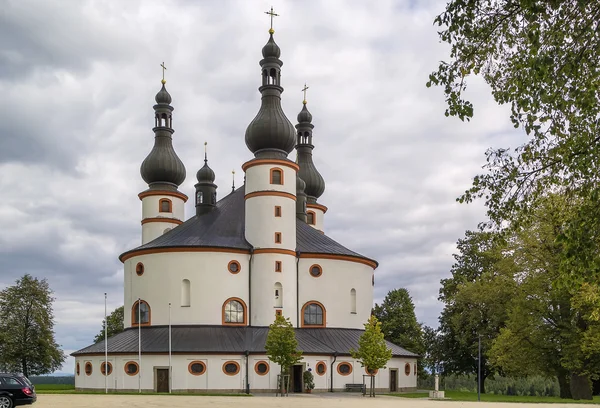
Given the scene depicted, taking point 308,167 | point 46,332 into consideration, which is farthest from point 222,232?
point 46,332

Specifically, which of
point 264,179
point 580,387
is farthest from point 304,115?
point 580,387

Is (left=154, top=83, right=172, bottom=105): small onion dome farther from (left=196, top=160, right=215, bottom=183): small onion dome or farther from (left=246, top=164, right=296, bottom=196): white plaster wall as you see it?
(left=246, top=164, right=296, bottom=196): white plaster wall

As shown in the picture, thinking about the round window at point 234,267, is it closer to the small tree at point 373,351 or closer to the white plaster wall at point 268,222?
the white plaster wall at point 268,222

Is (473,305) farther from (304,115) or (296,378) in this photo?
(304,115)

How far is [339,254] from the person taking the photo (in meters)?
55.8

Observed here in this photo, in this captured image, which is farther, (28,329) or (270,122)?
(28,329)

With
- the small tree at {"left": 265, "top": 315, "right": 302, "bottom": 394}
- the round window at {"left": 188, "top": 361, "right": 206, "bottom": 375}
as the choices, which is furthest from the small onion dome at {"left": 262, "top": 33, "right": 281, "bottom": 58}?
the round window at {"left": 188, "top": 361, "right": 206, "bottom": 375}

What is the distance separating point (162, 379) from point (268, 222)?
1321cm

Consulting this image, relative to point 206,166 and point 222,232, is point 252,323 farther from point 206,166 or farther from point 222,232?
point 206,166

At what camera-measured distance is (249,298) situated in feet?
173

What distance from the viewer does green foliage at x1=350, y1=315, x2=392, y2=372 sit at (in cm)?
4622

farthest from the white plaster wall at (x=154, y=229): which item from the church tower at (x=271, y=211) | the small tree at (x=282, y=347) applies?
the small tree at (x=282, y=347)

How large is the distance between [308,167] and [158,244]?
22448 millimetres

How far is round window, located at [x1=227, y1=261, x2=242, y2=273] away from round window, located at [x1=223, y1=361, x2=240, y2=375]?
23.5ft
